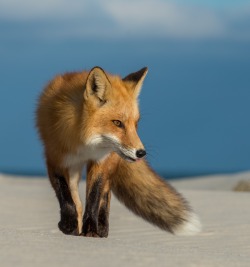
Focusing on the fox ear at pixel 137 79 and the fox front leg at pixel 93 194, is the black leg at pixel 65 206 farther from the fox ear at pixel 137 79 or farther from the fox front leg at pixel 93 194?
the fox ear at pixel 137 79

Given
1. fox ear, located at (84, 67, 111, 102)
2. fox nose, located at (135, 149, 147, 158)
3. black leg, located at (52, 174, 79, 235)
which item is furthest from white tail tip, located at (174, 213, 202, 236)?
fox ear, located at (84, 67, 111, 102)

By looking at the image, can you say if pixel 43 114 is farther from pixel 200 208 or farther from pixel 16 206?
pixel 200 208

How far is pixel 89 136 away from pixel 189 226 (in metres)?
1.74

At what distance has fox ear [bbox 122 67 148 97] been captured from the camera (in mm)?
6750

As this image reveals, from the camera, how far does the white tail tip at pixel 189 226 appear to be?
7.46 metres

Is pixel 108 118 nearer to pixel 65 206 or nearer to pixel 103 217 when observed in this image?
pixel 65 206

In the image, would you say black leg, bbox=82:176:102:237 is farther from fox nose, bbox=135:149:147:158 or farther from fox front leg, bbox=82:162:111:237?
fox nose, bbox=135:149:147:158

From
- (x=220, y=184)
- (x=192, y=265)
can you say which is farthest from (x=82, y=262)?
(x=220, y=184)

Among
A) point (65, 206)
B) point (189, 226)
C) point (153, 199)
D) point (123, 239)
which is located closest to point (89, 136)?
point (65, 206)

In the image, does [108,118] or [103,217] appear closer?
[108,118]

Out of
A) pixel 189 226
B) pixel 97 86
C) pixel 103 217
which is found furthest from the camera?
pixel 189 226

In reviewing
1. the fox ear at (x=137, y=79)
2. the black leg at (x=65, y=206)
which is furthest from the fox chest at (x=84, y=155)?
the fox ear at (x=137, y=79)

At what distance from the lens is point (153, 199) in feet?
24.8

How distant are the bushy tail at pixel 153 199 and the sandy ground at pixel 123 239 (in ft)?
0.76
